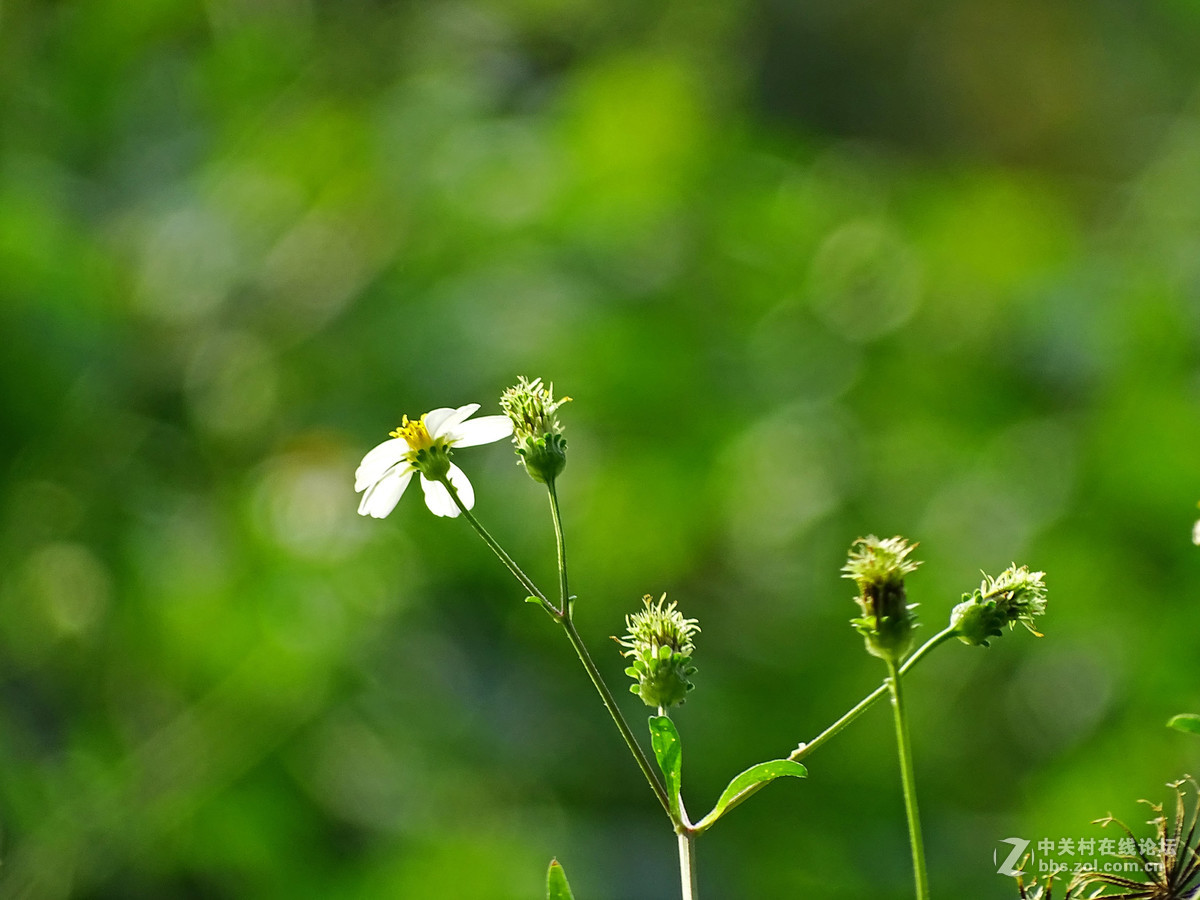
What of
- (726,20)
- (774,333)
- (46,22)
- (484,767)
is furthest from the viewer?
(726,20)

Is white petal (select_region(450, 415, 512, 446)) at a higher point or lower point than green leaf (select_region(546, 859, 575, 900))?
higher

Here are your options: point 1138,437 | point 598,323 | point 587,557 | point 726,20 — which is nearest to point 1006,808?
point 1138,437

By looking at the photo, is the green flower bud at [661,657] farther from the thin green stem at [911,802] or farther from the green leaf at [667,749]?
the thin green stem at [911,802]

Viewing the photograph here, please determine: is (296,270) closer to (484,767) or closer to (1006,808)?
(484,767)

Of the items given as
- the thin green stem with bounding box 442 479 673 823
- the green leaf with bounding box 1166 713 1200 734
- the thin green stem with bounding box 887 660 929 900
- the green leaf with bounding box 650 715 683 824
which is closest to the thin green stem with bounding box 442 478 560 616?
the thin green stem with bounding box 442 479 673 823

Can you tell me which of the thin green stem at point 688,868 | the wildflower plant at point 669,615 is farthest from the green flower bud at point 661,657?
the thin green stem at point 688,868

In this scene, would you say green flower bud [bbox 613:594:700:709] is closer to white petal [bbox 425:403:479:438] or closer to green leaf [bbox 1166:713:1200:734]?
white petal [bbox 425:403:479:438]
